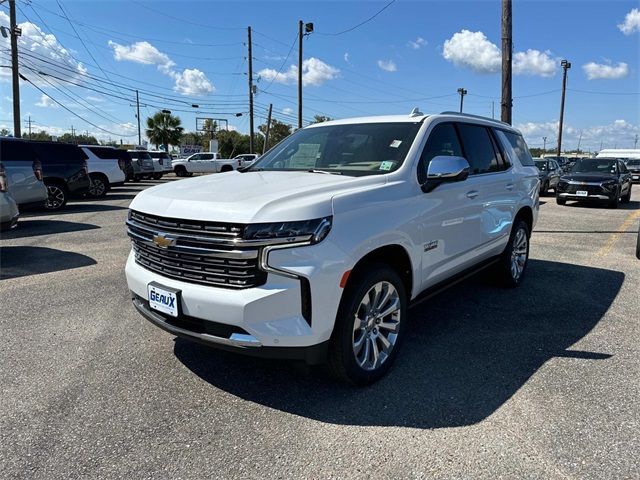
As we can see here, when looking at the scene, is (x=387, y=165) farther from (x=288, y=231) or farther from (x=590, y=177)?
(x=590, y=177)

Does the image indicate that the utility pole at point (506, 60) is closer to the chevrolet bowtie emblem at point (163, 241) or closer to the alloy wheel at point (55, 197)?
the chevrolet bowtie emblem at point (163, 241)

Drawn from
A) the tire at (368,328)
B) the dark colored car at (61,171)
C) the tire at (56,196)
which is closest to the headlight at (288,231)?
the tire at (368,328)

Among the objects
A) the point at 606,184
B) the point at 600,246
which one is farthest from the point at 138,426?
the point at 606,184

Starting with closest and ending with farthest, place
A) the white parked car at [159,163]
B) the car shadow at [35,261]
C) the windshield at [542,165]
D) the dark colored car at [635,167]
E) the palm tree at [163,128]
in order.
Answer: the car shadow at [35,261] < the windshield at [542,165] < the white parked car at [159,163] < the dark colored car at [635,167] < the palm tree at [163,128]

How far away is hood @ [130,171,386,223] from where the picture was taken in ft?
9.18

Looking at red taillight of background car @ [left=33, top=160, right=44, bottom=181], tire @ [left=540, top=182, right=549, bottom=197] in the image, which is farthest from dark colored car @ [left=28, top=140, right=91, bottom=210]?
tire @ [left=540, top=182, right=549, bottom=197]

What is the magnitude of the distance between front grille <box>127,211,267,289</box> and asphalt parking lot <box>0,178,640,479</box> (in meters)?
0.69

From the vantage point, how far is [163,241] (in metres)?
3.08

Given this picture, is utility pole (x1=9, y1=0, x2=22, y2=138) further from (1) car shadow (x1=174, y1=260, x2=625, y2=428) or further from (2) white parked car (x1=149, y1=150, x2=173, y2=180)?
(1) car shadow (x1=174, y1=260, x2=625, y2=428)

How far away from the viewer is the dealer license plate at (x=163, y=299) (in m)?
3.02

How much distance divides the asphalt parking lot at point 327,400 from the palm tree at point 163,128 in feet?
178

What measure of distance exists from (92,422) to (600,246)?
29.1 ft

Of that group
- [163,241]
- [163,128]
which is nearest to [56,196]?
[163,241]

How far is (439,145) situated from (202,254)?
2.35 metres
